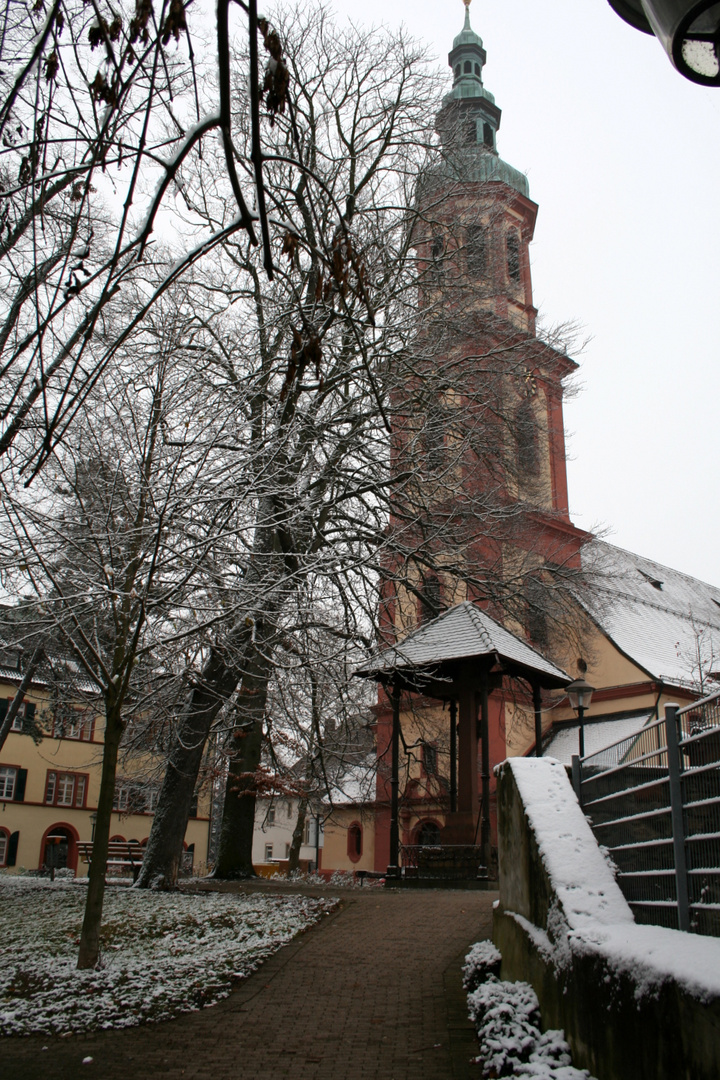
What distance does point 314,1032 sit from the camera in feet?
20.2

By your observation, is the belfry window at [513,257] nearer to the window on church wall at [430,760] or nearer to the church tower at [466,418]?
the church tower at [466,418]

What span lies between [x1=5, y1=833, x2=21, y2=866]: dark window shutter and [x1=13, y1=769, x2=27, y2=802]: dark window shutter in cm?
147

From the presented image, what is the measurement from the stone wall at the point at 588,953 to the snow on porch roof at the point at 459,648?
6283 millimetres

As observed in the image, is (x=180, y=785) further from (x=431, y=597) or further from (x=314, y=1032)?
(x=314, y=1032)

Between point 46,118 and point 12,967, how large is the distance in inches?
279

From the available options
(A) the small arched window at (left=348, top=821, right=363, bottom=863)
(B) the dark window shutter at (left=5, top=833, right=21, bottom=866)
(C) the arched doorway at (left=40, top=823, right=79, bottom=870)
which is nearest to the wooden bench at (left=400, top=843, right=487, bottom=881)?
(A) the small arched window at (left=348, top=821, right=363, bottom=863)

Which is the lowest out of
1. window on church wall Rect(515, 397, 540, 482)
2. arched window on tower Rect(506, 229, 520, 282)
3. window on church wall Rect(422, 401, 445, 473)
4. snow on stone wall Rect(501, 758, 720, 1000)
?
snow on stone wall Rect(501, 758, 720, 1000)

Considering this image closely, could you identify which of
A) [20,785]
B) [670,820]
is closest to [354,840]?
[20,785]

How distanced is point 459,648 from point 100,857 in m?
7.59

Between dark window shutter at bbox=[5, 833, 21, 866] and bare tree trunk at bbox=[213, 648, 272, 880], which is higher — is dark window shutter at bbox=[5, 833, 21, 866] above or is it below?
below

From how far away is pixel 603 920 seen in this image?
4887mm

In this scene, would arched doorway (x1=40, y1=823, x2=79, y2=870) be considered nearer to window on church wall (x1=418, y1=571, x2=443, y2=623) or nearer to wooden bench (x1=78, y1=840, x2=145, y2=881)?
wooden bench (x1=78, y1=840, x2=145, y2=881)

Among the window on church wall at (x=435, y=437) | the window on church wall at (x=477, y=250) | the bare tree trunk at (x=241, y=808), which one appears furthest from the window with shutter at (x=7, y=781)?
the window on church wall at (x=477, y=250)

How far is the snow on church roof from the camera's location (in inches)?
1136
